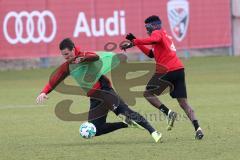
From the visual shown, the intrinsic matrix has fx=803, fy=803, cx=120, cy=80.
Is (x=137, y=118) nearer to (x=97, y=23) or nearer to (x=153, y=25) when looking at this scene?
(x=153, y=25)

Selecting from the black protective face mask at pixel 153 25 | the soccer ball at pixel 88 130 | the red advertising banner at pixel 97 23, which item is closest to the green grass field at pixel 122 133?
the soccer ball at pixel 88 130

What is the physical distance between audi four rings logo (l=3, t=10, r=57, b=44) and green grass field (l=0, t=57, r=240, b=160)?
5.30 metres

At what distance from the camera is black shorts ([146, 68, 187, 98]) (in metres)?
13.8

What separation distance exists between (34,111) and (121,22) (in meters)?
14.4

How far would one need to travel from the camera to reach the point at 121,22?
32812 millimetres

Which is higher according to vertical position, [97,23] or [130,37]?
[130,37]

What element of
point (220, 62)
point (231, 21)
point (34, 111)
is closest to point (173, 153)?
point (34, 111)

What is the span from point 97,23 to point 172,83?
18.5 m

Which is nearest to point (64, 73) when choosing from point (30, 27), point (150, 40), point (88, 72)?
point (88, 72)

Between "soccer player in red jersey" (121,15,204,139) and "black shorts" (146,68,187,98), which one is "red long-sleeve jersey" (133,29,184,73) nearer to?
"soccer player in red jersey" (121,15,204,139)

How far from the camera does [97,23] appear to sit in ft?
106

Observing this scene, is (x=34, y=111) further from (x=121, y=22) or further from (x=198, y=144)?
(x=121, y=22)

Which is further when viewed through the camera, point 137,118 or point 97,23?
point 97,23

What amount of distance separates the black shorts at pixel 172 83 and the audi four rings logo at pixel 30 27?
16693 mm
